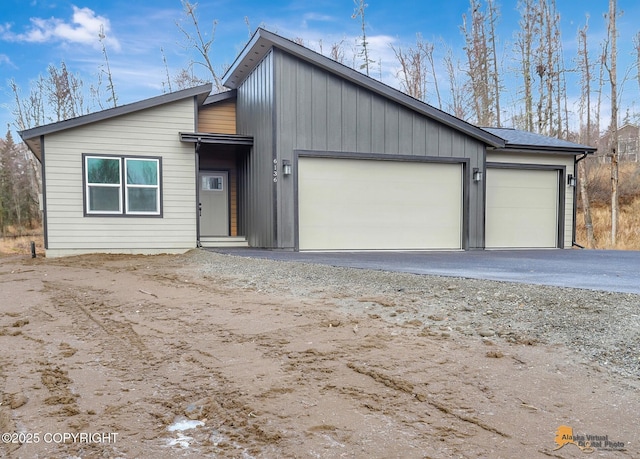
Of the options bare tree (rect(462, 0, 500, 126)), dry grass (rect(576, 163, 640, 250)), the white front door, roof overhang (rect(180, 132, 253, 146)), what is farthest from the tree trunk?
the white front door

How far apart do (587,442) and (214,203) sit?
10.4 m

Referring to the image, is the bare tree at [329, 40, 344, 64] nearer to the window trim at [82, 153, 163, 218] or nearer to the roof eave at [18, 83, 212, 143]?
the roof eave at [18, 83, 212, 143]

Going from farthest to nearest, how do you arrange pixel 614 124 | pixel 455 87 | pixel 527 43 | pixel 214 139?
pixel 455 87 < pixel 527 43 < pixel 614 124 < pixel 214 139

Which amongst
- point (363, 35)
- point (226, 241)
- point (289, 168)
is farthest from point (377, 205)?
point (363, 35)

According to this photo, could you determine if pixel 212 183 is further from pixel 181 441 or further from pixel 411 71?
pixel 411 71

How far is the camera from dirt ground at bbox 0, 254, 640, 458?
5.67 ft

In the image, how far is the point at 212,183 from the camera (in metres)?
11.3

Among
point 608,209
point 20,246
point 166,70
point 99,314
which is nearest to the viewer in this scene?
point 99,314

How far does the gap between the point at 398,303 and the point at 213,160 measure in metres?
8.50

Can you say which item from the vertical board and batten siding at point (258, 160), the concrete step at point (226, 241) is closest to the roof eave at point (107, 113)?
the vertical board and batten siding at point (258, 160)

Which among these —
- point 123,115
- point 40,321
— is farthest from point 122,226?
point 40,321

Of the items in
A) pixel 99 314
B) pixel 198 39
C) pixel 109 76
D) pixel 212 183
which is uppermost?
pixel 198 39

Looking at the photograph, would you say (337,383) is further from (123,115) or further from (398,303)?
(123,115)

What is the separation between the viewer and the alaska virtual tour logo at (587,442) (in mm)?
1680
